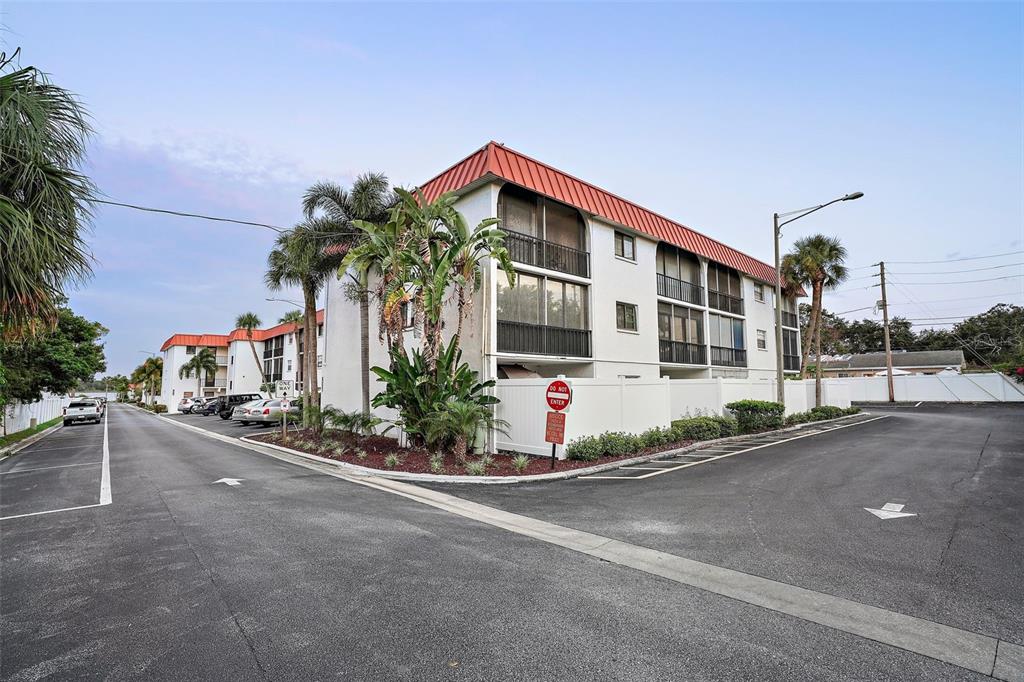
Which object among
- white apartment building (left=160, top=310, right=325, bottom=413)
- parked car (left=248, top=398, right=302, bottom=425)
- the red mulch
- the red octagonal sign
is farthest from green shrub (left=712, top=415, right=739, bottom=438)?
white apartment building (left=160, top=310, right=325, bottom=413)

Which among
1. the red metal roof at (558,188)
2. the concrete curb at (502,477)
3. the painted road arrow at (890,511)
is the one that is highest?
the red metal roof at (558,188)

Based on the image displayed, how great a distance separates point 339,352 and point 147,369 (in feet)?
277

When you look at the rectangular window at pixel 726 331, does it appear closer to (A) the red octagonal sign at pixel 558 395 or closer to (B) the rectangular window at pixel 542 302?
(B) the rectangular window at pixel 542 302

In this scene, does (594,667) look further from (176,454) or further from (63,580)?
(176,454)

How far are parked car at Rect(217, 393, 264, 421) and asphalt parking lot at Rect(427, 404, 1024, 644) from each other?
30414mm

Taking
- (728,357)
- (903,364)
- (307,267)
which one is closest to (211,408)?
(307,267)

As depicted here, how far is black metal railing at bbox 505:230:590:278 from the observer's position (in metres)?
16.4

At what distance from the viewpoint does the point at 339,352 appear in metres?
22.2

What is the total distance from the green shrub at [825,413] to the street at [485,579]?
1692cm

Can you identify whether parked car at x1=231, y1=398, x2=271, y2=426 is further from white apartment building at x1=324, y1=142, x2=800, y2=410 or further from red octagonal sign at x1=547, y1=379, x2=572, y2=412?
red octagonal sign at x1=547, y1=379, x2=572, y2=412

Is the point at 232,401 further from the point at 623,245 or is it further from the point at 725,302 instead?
the point at 725,302

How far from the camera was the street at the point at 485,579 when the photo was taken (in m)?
3.61

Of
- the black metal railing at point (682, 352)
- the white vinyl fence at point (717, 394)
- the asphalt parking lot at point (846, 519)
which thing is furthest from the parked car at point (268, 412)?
the asphalt parking lot at point (846, 519)

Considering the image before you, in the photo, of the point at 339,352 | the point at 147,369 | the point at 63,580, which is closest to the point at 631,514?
the point at 63,580
